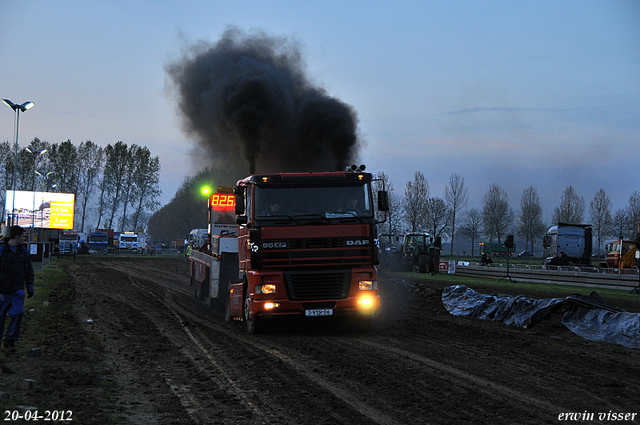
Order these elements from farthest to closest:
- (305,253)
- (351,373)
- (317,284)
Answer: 1. (317,284)
2. (305,253)
3. (351,373)

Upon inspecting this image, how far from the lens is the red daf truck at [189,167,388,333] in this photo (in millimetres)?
11383

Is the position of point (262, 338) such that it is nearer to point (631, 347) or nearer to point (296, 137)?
point (631, 347)

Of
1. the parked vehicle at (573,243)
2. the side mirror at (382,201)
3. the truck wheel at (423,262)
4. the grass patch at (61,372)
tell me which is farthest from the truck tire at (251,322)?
the parked vehicle at (573,243)

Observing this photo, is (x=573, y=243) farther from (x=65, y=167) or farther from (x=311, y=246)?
(x=65, y=167)

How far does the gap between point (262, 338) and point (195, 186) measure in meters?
72.0

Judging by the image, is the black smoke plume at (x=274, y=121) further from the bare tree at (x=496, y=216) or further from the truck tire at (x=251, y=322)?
the bare tree at (x=496, y=216)

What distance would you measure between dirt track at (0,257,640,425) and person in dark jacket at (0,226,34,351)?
3.34ft

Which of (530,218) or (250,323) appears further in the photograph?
(530,218)

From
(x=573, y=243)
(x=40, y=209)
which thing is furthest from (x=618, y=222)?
(x=40, y=209)

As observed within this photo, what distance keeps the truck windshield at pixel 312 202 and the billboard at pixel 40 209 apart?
34.1 metres

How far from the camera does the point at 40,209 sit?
4425 cm

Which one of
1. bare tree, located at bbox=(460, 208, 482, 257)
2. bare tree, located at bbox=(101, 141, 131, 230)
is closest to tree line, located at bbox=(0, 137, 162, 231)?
bare tree, located at bbox=(101, 141, 131, 230)

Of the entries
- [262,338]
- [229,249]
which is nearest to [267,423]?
[262,338]

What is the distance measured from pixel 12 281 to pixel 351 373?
17.8 ft
